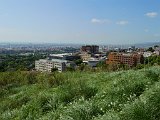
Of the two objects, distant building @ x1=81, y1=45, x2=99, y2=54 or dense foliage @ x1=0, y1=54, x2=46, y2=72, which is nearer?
dense foliage @ x1=0, y1=54, x2=46, y2=72

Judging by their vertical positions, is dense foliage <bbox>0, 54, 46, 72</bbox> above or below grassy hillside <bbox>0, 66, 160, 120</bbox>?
below

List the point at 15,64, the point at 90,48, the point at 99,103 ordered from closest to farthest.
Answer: the point at 99,103
the point at 15,64
the point at 90,48

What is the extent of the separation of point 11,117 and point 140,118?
13.9 ft

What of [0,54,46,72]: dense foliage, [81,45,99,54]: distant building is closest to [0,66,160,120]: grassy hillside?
[0,54,46,72]: dense foliage

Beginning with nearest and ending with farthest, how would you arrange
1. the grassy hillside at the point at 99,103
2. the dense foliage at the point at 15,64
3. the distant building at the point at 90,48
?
the grassy hillside at the point at 99,103 < the dense foliage at the point at 15,64 < the distant building at the point at 90,48

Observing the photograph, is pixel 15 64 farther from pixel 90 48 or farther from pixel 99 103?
pixel 90 48

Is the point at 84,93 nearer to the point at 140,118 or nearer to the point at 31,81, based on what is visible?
the point at 140,118

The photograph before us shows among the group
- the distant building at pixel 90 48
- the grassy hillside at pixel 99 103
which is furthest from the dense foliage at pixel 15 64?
the distant building at pixel 90 48

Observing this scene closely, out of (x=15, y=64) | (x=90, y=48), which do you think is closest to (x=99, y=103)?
(x=15, y=64)

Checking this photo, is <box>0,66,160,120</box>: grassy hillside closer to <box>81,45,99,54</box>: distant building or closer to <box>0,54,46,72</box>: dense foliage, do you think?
<box>0,54,46,72</box>: dense foliage

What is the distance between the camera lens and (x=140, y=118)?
5.64 metres

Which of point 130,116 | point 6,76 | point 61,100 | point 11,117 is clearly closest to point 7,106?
point 11,117

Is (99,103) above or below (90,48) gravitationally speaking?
above

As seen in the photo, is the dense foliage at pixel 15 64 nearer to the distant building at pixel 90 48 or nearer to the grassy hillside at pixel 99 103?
the grassy hillside at pixel 99 103
